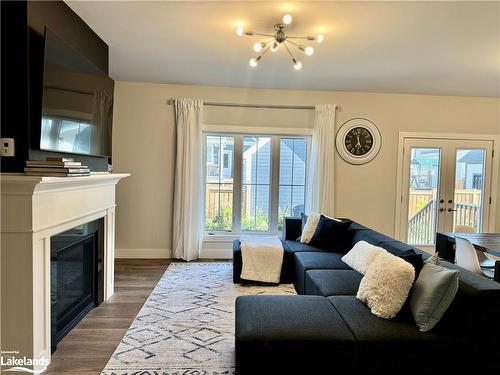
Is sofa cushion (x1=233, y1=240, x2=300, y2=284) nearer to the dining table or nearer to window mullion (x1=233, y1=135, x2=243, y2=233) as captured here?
window mullion (x1=233, y1=135, x2=243, y2=233)

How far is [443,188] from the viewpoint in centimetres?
539

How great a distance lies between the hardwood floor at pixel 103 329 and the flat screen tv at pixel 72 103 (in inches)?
57.9

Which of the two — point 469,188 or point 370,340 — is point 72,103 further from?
point 469,188

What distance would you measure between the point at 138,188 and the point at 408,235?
4.31 metres

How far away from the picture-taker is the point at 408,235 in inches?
214

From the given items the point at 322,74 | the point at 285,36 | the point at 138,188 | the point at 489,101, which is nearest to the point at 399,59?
the point at 322,74

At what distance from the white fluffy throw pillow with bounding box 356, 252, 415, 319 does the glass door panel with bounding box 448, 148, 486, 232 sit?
155 inches

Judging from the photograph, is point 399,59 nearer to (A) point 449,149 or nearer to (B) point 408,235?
(A) point 449,149

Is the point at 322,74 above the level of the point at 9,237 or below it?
above

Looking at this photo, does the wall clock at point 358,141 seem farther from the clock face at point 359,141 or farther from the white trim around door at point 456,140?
the white trim around door at point 456,140

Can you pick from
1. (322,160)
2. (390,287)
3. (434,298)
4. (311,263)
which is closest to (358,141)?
(322,160)

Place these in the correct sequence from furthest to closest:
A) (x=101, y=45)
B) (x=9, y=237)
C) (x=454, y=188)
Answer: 1. (x=454, y=188)
2. (x=101, y=45)
3. (x=9, y=237)

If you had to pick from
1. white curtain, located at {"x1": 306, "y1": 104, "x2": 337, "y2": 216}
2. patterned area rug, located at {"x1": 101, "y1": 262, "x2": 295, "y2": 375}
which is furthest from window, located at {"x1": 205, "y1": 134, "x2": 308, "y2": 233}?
patterned area rug, located at {"x1": 101, "y1": 262, "x2": 295, "y2": 375}

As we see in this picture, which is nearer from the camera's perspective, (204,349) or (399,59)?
(204,349)
